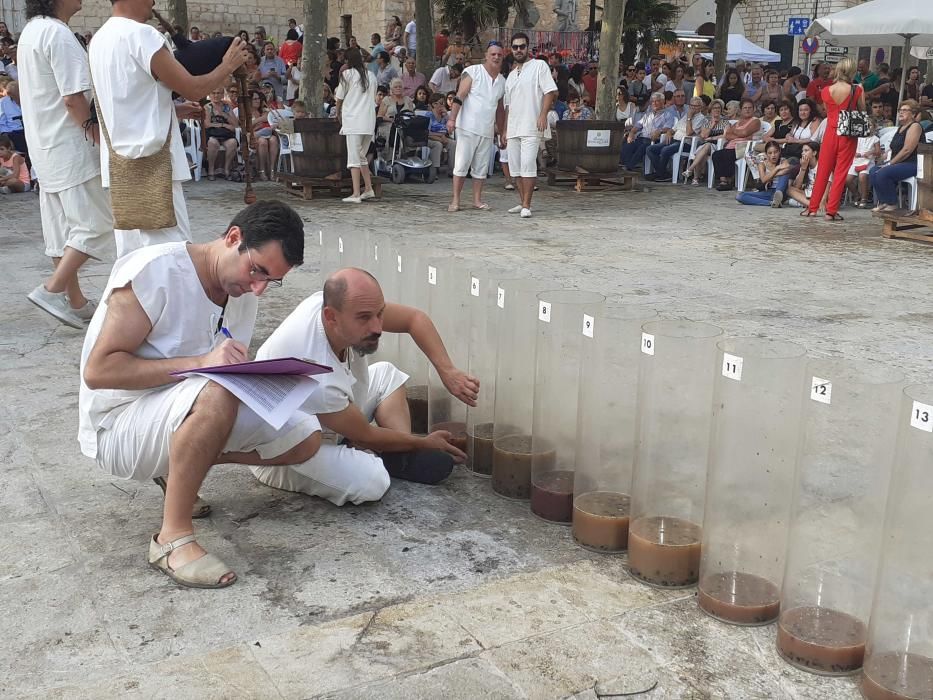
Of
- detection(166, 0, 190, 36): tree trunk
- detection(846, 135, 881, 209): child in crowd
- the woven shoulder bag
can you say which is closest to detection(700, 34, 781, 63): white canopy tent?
detection(166, 0, 190, 36): tree trunk

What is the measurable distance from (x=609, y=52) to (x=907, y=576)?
37.0 feet

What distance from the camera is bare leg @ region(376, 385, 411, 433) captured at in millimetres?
3768

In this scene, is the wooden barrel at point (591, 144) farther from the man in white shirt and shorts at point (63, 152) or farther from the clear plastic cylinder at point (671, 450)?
the clear plastic cylinder at point (671, 450)

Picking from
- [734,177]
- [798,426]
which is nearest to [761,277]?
[798,426]

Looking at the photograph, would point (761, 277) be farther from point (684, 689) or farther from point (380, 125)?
point (380, 125)

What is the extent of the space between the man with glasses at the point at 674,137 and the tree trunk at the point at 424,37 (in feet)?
19.7

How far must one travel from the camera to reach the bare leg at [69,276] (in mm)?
5492

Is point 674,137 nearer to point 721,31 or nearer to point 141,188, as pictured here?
point 721,31

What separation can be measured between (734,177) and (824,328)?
26.3 ft

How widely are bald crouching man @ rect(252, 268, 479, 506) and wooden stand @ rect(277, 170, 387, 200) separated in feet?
26.5

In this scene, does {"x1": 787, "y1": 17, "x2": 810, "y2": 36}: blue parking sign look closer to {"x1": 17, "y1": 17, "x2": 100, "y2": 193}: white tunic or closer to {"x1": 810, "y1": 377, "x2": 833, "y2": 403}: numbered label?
{"x1": 17, "y1": 17, "x2": 100, "y2": 193}: white tunic

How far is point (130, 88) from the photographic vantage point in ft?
14.7

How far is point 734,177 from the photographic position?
44.1 ft

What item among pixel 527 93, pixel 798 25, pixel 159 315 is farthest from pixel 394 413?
pixel 798 25
